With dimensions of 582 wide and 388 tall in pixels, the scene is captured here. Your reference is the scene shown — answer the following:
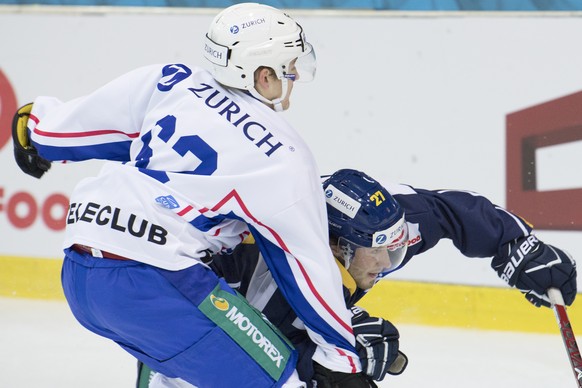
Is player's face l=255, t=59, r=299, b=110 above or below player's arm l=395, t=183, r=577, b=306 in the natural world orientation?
above

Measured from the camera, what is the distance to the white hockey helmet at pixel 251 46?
2.15m

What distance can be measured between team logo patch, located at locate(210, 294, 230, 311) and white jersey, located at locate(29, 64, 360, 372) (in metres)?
0.09

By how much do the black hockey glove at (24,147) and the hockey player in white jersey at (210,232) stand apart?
0.31 meters

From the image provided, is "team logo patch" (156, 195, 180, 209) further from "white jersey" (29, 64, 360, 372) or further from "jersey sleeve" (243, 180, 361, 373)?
"jersey sleeve" (243, 180, 361, 373)

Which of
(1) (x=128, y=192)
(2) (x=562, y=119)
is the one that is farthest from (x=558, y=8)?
(1) (x=128, y=192)

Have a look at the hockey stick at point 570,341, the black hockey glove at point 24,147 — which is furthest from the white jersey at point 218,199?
the hockey stick at point 570,341

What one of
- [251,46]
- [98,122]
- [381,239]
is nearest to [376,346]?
[381,239]

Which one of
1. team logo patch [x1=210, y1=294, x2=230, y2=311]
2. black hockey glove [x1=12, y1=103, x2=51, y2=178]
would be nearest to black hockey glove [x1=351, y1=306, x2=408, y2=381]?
team logo patch [x1=210, y1=294, x2=230, y2=311]

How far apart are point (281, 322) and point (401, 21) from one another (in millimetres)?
1884

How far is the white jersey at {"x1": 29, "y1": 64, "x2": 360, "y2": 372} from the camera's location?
199 cm

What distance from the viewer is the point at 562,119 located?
3738 mm

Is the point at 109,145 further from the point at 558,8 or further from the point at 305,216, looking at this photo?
the point at 558,8

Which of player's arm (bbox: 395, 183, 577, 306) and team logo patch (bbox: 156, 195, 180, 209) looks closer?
team logo patch (bbox: 156, 195, 180, 209)

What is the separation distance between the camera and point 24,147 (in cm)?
241
